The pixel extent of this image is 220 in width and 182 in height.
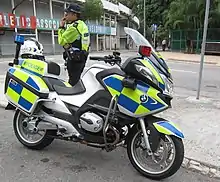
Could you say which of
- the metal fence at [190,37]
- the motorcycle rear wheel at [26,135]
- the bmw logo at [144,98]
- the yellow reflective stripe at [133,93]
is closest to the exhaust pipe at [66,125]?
the motorcycle rear wheel at [26,135]

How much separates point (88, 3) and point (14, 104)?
30.8 metres

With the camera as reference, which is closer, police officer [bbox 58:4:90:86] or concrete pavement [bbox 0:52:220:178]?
concrete pavement [bbox 0:52:220:178]

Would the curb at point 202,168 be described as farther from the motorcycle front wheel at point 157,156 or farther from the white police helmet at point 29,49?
the white police helmet at point 29,49

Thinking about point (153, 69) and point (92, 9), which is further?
point (92, 9)

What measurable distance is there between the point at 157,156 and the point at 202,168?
0.68 meters

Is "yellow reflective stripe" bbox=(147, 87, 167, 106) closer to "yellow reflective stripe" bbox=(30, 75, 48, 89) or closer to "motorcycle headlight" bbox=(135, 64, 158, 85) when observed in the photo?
"motorcycle headlight" bbox=(135, 64, 158, 85)

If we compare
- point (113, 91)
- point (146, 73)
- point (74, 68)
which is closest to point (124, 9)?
point (74, 68)

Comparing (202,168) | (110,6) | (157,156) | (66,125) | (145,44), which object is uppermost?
(110,6)

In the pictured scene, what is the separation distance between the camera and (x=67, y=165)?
341 centimetres

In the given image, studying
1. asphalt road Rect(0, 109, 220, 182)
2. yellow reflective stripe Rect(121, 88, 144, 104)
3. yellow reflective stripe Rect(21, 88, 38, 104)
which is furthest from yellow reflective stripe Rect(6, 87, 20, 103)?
yellow reflective stripe Rect(121, 88, 144, 104)

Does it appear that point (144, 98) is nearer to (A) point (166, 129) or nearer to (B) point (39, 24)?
(A) point (166, 129)

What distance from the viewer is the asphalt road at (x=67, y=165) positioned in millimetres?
3116

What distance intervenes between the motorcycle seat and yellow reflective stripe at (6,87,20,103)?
0.53m

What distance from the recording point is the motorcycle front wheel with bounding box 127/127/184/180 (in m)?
2.92
